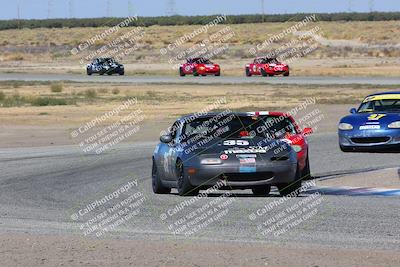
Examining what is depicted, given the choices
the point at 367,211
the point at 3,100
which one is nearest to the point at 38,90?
the point at 3,100

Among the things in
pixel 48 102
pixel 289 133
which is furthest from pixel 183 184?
pixel 48 102

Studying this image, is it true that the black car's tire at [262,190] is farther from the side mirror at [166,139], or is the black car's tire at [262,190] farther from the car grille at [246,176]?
the side mirror at [166,139]

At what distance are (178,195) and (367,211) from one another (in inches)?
154

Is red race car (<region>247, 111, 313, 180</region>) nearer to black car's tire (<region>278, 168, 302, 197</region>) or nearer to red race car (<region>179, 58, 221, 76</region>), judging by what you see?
black car's tire (<region>278, 168, 302, 197</region>)

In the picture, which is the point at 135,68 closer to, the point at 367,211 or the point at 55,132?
the point at 55,132

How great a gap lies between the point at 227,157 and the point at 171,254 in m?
5.59

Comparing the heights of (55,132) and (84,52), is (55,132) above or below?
above

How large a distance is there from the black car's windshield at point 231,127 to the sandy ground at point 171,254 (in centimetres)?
530

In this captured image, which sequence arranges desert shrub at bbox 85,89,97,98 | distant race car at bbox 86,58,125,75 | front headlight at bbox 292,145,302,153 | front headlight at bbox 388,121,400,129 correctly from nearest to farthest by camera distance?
front headlight at bbox 292,145,302,153
front headlight at bbox 388,121,400,129
desert shrub at bbox 85,89,97,98
distant race car at bbox 86,58,125,75

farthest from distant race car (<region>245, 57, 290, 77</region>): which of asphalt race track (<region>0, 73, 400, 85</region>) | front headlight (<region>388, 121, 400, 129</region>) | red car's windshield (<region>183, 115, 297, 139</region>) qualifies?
red car's windshield (<region>183, 115, 297, 139</region>)

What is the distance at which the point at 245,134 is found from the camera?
1728 centimetres

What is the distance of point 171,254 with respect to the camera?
11.0 meters

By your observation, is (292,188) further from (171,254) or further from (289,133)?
(171,254)

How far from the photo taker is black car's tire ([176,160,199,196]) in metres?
16.7
